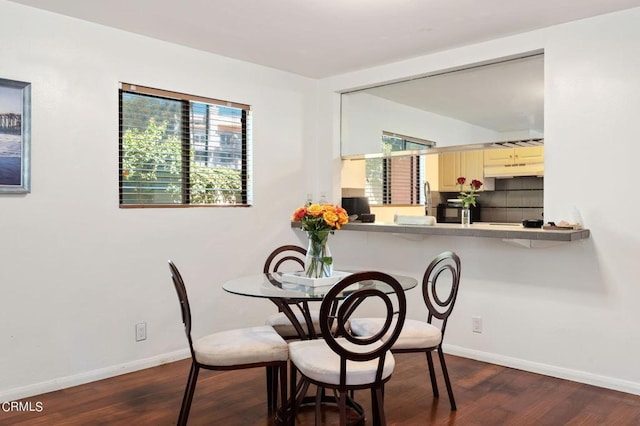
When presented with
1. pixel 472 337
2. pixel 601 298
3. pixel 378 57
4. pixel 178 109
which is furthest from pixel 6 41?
pixel 601 298

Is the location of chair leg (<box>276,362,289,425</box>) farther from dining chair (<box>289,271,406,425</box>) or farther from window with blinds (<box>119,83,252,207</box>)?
window with blinds (<box>119,83,252,207</box>)

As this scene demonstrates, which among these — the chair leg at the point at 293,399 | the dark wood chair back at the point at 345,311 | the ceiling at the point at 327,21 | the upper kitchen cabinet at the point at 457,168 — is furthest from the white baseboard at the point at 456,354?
the upper kitchen cabinet at the point at 457,168

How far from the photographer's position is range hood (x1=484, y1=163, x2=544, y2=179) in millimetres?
5570

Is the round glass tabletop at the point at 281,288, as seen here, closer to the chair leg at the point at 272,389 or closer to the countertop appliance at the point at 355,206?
the chair leg at the point at 272,389

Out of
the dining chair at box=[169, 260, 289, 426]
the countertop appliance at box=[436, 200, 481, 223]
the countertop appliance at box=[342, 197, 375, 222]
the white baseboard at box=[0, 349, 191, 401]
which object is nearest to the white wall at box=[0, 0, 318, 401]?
the white baseboard at box=[0, 349, 191, 401]

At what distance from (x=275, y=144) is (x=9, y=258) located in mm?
2293

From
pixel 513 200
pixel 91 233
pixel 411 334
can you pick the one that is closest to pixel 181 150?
pixel 91 233

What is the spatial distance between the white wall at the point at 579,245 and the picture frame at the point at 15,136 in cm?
302

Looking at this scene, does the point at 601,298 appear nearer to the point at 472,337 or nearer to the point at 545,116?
the point at 472,337

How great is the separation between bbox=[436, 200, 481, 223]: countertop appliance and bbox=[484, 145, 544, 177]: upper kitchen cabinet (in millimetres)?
512

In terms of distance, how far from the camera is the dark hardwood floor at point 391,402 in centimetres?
276

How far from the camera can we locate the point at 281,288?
273cm

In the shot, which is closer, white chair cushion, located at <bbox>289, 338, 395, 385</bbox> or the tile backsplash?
white chair cushion, located at <bbox>289, 338, 395, 385</bbox>

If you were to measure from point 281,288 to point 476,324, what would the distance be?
1.90 m
